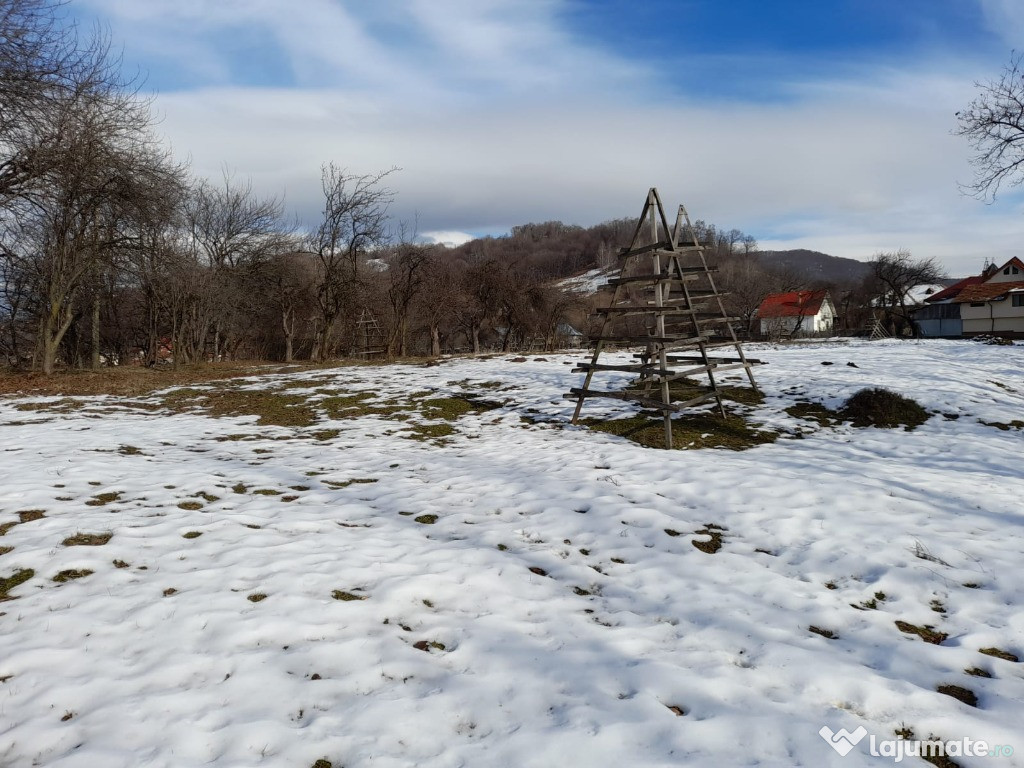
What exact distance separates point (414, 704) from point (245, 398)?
12.6 m

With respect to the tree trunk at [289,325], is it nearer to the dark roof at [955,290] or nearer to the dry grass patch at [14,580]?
the dry grass patch at [14,580]

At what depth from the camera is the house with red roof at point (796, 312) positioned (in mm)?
67375

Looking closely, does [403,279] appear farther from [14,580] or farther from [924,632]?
[924,632]

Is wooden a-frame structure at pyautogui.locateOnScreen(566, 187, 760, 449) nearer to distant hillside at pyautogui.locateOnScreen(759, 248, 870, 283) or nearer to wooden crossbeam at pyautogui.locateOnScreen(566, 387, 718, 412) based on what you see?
wooden crossbeam at pyautogui.locateOnScreen(566, 387, 718, 412)

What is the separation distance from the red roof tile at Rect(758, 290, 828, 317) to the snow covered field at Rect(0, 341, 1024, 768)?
215 ft

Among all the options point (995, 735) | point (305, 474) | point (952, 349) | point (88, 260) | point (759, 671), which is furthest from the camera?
point (952, 349)

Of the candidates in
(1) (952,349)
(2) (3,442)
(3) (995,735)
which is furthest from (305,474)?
(1) (952,349)

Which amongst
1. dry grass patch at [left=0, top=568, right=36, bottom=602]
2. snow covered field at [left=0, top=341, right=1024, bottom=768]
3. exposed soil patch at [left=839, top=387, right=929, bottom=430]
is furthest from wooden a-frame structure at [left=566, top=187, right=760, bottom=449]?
dry grass patch at [left=0, top=568, right=36, bottom=602]

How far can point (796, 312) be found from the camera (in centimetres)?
6775

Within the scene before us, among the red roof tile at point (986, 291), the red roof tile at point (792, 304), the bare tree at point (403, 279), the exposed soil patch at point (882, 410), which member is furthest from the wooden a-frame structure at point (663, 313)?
the red roof tile at point (792, 304)

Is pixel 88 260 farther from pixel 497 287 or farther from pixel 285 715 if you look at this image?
pixel 497 287

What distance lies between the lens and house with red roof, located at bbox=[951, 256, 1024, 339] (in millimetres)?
49062

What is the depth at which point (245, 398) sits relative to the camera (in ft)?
45.1

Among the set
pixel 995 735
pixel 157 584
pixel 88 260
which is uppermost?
pixel 88 260
